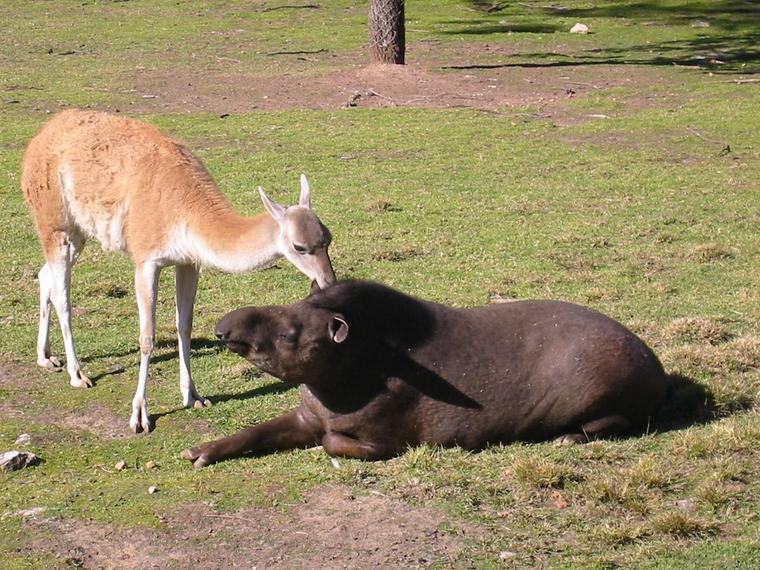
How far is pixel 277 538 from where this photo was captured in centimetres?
568

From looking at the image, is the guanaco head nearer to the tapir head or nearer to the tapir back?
the tapir head

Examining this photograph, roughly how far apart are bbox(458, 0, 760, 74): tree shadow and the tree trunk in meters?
1.77

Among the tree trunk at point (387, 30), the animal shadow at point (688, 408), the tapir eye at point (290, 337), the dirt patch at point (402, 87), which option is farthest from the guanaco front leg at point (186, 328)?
the tree trunk at point (387, 30)

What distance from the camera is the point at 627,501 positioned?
5832 mm

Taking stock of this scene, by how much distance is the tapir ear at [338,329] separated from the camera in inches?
251

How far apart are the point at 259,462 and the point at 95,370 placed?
7.63ft

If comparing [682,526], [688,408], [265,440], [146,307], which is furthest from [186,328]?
[682,526]

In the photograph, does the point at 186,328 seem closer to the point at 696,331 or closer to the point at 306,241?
the point at 306,241

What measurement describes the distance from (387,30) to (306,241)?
46.4 feet

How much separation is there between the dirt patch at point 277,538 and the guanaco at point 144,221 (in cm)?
152

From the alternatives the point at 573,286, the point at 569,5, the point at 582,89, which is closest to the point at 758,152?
the point at 582,89

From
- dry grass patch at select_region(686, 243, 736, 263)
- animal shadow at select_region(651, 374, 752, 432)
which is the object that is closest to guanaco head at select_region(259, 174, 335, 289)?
animal shadow at select_region(651, 374, 752, 432)

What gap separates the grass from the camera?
19.4 ft

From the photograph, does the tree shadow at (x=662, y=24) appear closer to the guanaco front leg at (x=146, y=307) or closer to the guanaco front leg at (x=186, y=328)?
the guanaco front leg at (x=186, y=328)
